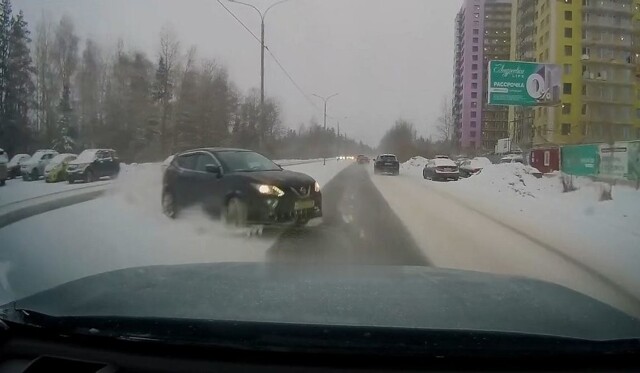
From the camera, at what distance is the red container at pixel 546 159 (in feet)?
20.5

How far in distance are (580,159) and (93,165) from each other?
5230mm

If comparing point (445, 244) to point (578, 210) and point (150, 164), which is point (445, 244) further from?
point (150, 164)

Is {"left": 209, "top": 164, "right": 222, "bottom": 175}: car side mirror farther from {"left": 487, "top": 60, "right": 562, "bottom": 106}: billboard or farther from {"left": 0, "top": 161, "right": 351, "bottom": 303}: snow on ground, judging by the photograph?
{"left": 487, "top": 60, "right": 562, "bottom": 106}: billboard

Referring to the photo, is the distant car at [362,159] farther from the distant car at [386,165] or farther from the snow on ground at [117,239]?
the snow on ground at [117,239]

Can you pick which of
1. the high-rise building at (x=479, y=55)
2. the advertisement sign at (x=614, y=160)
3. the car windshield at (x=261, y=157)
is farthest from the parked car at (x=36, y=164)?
the advertisement sign at (x=614, y=160)

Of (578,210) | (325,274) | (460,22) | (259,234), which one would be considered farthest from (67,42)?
(578,210)

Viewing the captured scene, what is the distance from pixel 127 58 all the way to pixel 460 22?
3580mm

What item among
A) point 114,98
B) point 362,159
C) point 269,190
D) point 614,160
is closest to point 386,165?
point 362,159

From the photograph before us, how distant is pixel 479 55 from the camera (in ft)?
18.9

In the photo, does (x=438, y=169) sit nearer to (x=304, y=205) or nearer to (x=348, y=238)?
(x=348, y=238)

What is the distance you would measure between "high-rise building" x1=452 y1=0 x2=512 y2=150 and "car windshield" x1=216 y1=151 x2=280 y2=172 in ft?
7.88

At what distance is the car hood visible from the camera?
7.07ft

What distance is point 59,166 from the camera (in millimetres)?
5207

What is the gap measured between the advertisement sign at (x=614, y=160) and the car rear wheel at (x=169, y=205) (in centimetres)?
461
